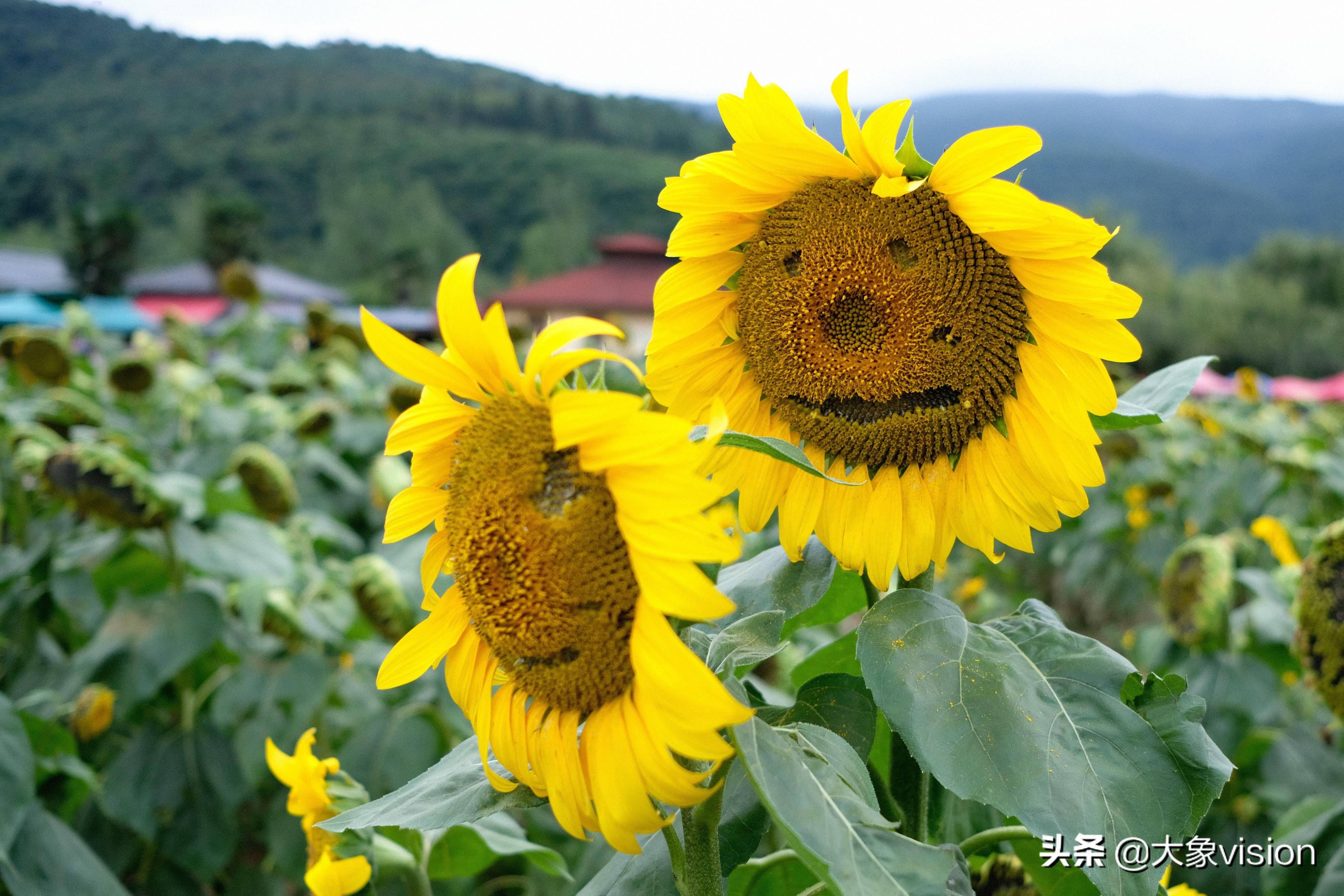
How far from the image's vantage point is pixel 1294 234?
4928 cm

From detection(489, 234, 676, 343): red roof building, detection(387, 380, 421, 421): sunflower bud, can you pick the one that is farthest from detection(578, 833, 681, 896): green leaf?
detection(489, 234, 676, 343): red roof building

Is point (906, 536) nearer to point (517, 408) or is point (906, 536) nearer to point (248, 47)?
point (517, 408)

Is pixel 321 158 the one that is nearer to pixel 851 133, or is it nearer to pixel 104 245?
pixel 104 245

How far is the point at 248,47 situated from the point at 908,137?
88.4 m

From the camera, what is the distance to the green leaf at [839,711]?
849mm

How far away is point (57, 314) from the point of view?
12.5 metres

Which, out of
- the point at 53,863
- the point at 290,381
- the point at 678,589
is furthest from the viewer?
the point at 290,381

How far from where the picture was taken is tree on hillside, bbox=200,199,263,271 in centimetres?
3331

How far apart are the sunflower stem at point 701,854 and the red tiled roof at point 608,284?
128 ft

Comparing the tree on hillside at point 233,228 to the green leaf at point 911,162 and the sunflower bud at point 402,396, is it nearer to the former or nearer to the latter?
the sunflower bud at point 402,396

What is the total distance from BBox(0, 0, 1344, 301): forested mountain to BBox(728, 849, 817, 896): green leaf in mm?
24189

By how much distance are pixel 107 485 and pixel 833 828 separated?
2034 mm

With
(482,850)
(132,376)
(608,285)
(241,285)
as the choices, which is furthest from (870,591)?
(608,285)

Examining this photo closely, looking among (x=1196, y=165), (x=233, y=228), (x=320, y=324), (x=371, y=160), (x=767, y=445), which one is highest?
(x=767, y=445)
